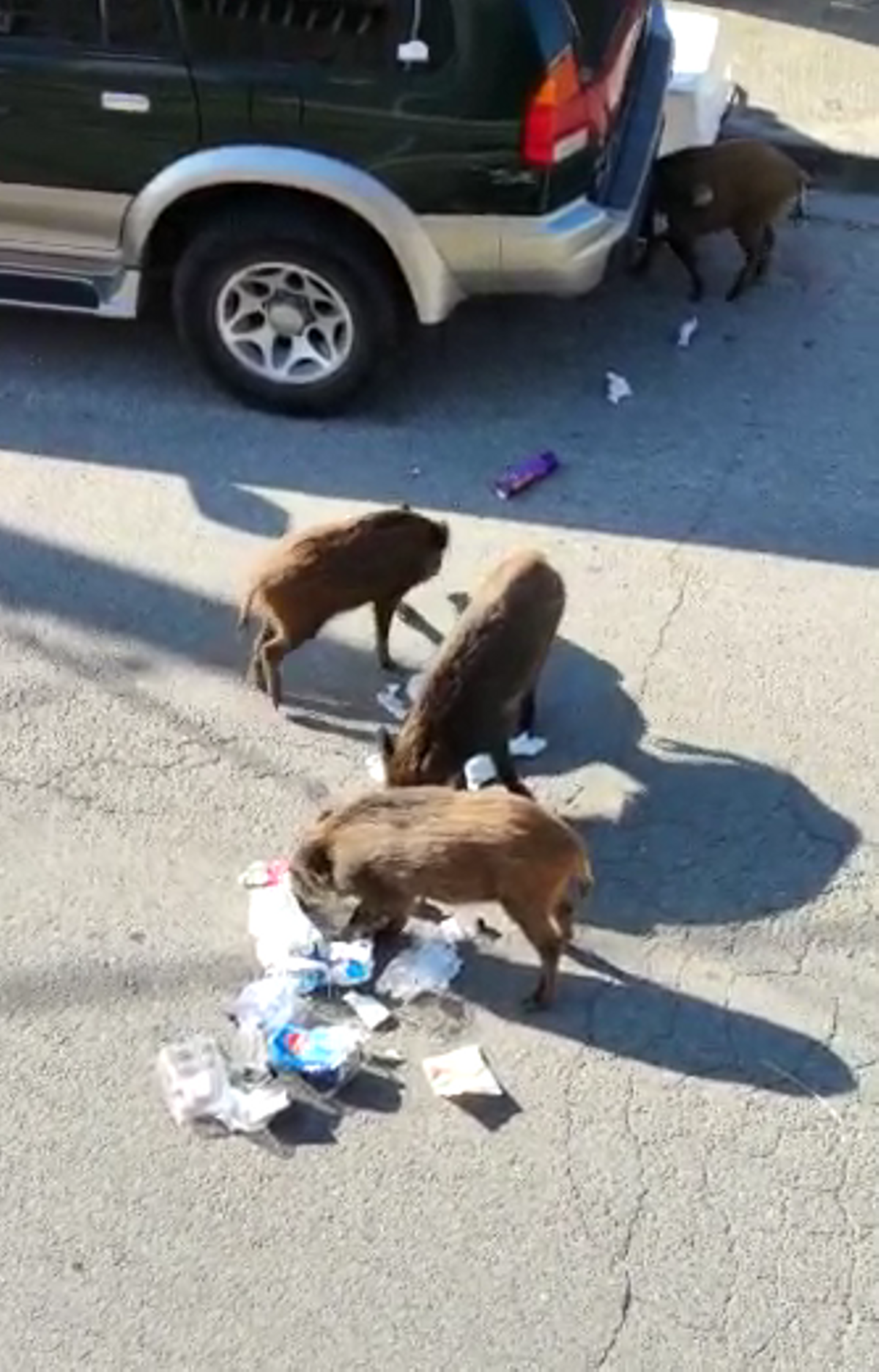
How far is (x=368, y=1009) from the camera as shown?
17.4 feet

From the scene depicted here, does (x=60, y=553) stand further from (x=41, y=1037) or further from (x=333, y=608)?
(x=41, y=1037)

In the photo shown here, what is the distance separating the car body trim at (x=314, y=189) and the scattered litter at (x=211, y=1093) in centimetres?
321

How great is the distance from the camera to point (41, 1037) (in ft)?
17.1

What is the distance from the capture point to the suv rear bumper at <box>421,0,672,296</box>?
23.3 ft

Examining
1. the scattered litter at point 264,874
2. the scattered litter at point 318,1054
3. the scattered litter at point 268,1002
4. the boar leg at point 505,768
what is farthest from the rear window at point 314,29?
the scattered litter at point 318,1054

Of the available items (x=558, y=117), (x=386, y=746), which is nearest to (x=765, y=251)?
(x=558, y=117)

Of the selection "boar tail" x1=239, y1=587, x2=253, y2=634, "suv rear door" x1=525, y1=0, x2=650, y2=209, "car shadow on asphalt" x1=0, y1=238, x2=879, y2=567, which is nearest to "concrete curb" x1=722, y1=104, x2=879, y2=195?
"car shadow on asphalt" x1=0, y1=238, x2=879, y2=567

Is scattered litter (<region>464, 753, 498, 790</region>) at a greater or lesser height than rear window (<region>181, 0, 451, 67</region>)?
lesser

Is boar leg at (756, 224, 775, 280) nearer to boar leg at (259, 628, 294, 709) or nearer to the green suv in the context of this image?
the green suv

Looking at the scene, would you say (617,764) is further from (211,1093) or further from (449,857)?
(211,1093)

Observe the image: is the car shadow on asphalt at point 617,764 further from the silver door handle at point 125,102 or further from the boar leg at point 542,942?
the silver door handle at point 125,102

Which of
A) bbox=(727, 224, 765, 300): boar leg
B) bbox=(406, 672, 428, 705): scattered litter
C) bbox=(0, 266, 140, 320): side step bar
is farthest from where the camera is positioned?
bbox=(727, 224, 765, 300): boar leg

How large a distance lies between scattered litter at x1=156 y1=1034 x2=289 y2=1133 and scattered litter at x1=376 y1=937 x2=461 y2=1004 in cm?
43

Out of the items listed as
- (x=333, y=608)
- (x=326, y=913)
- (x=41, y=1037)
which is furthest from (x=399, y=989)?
(x=333, y=608)
